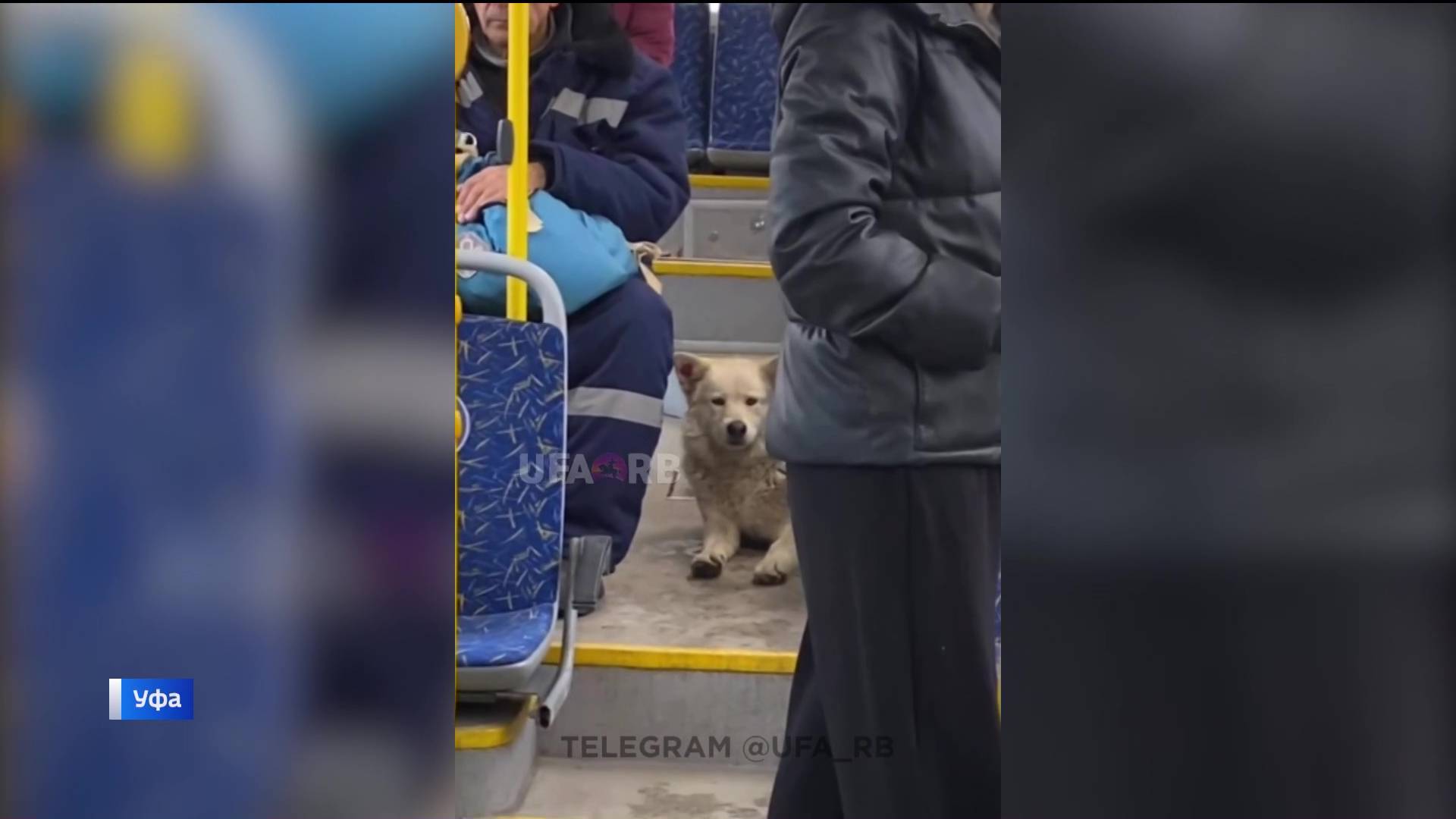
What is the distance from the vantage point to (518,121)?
1.11 metres

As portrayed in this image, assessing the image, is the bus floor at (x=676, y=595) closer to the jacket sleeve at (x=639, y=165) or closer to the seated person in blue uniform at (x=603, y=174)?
the seated person in blue uniform at (x=603, y=174)

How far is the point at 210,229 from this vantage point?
0.62 meters

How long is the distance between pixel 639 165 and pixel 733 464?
32 cm

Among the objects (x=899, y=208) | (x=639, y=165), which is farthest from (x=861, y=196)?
(x=639, y=165)

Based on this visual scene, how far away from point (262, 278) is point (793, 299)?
38cm

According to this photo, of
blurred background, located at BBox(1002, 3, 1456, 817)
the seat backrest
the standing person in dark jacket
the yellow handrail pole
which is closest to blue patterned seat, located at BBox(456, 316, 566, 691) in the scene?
the seat backrest

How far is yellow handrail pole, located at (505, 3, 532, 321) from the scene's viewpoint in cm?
108

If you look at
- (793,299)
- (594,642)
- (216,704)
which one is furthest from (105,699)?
(594,642)

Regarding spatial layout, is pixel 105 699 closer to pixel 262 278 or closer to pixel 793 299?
pixel 262 278

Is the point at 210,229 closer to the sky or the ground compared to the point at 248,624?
closer to the sky

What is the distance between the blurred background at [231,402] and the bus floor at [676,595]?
0.53m

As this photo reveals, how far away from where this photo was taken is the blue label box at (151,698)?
0.64 m

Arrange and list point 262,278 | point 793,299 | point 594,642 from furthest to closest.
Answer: point 594,642 < point 793,299 < point 262,278

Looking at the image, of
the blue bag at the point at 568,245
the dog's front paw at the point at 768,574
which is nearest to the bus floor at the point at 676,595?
the dog's front paw at the point at 768,574
